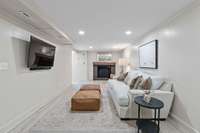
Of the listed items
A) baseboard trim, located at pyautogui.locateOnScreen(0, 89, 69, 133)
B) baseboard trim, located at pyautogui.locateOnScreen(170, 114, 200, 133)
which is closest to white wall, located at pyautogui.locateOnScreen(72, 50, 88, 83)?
baseboard trim, located at pyautogui.locateOnScreen(0, 89, 69, 133)

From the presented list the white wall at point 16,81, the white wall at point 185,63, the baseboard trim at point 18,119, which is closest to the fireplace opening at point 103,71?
the white wall at point 16,81

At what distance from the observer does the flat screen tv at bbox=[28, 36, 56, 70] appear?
116 inches

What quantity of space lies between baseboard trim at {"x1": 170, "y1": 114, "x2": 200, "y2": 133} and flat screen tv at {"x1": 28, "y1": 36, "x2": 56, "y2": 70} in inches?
128

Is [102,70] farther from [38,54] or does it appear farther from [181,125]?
[181,125]

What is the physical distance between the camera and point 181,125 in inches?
100

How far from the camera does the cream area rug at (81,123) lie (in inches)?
94.0

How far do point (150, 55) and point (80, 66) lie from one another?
6469mm

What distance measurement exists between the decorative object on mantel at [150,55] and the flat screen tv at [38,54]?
2.97 metres

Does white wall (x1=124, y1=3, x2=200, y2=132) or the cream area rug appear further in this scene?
the cream area rug

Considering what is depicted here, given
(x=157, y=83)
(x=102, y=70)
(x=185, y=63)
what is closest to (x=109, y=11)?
(x=185, y=63)

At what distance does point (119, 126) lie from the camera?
100.0 inches

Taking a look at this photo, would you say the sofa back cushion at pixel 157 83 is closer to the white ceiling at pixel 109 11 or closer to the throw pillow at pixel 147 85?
the throw pillow at pixel 147 85

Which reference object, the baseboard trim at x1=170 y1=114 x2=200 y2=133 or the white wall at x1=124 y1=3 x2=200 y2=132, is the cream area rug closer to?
the baseboard trim at x1=170 y1=114 x2=200 y2=133

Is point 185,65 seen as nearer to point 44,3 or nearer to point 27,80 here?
point 44,3
